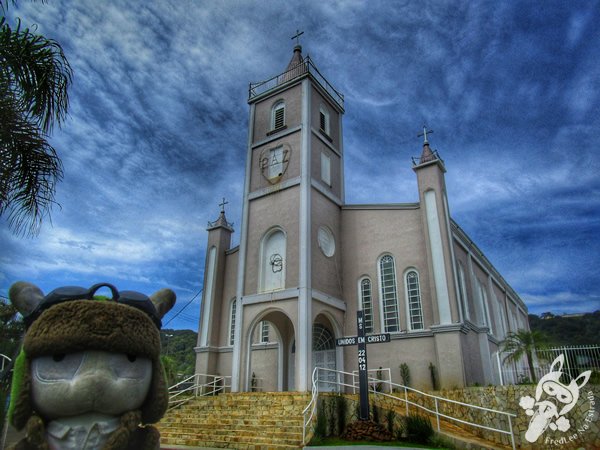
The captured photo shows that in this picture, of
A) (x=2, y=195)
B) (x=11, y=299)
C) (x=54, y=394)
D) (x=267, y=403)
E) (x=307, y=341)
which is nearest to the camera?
(x=54, y=394)

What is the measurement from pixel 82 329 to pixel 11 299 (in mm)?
1050

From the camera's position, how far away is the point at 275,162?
1920 cm

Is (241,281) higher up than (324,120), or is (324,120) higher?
(324,120)

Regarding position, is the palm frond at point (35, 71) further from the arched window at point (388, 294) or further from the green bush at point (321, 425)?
the arched window at point (388, 294)

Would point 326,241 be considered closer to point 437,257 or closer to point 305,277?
point 305,277

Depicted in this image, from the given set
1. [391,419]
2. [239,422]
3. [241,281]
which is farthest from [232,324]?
[391,419]

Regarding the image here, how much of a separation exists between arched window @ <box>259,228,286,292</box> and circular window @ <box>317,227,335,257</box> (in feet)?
4.68

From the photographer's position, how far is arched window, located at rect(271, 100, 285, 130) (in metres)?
20.3

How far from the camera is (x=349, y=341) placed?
1127 centimetres

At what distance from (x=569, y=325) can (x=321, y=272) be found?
29097 mm

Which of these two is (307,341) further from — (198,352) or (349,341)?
(198,352)

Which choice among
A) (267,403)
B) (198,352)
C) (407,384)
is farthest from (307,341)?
(198,352)

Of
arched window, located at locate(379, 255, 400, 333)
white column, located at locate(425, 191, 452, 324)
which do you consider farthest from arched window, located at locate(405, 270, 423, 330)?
white column, located at locate(425, 191, 452, 324)

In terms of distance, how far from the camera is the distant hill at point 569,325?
32.4 meters
